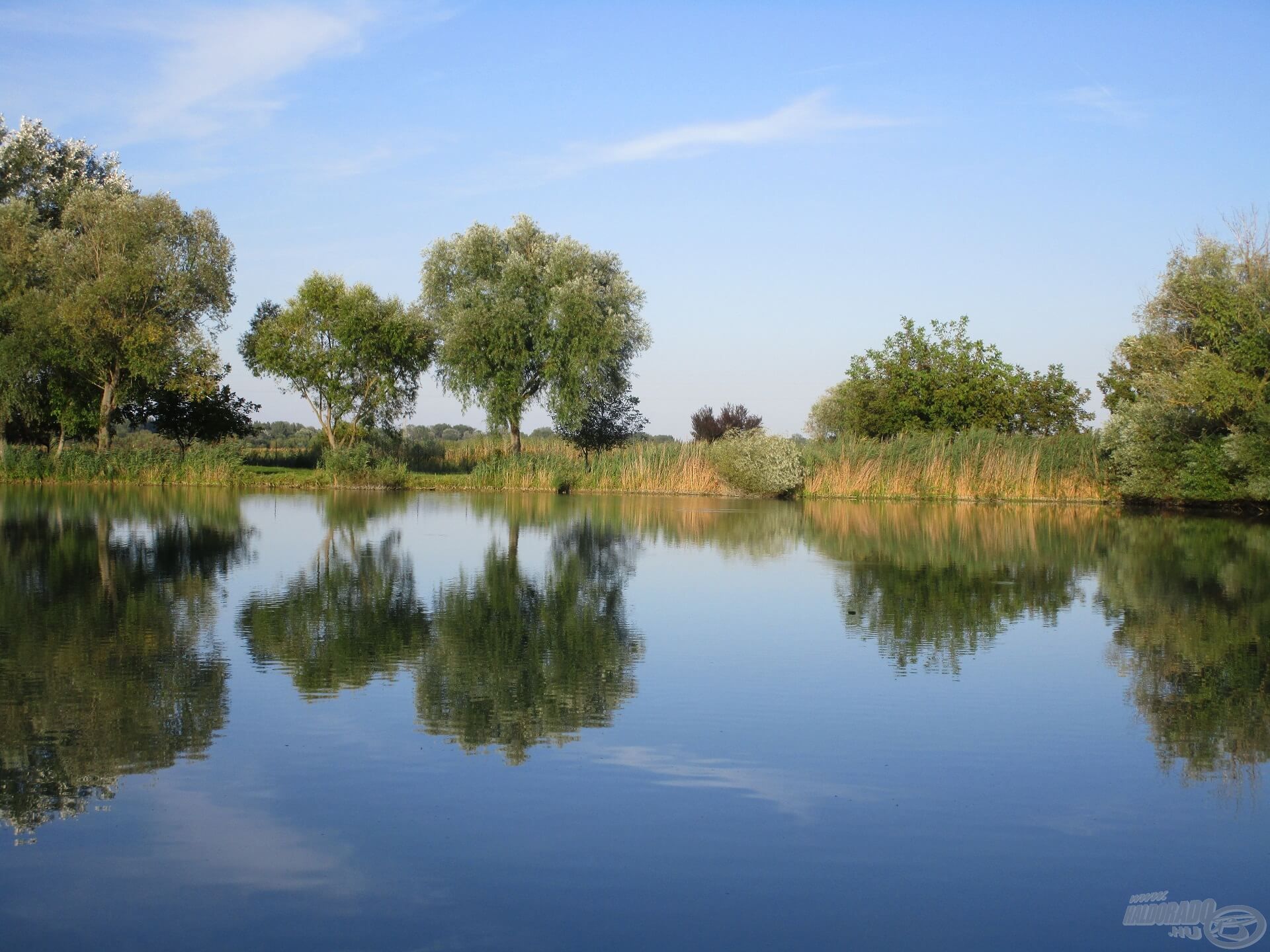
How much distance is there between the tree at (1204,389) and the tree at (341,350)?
25500mm

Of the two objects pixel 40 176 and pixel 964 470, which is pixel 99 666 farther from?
pixel 40 176

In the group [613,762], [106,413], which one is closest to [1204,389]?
[613,762]

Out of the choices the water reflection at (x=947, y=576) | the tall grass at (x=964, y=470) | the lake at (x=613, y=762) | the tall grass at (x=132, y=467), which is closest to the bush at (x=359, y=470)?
the tall grass at (x=132, y=467)

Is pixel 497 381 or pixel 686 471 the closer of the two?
pixel 686 471

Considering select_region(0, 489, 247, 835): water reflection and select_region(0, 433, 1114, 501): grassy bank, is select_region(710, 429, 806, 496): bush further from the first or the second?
select_region(0, 489, 247, 835): water reflection

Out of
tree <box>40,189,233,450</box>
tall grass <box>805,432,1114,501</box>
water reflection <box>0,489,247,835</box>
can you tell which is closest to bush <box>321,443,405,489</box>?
tree <box>40,189,233,450</box>

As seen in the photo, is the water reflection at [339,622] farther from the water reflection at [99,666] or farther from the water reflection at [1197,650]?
the water reflection at [1197,650]

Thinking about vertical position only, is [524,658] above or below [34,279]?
below

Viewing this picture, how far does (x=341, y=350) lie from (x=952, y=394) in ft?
75.4

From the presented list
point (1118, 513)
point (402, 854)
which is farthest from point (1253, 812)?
point (1118, 513)

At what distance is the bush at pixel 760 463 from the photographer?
1437 inches

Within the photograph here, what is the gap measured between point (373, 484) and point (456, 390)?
6414 millimetres

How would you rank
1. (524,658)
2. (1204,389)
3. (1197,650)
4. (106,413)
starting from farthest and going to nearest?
(106,413) < (1204,389) < (1197,650) < (524,658)

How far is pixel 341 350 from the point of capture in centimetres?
4341
